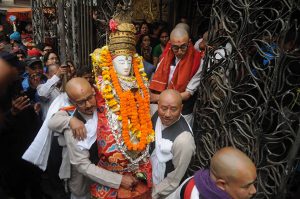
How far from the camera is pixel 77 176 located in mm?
2580

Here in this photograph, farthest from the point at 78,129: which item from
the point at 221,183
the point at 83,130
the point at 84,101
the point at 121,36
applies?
the point at 221,183

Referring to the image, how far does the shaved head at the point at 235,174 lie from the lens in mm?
1576

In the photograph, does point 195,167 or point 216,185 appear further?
point 195,167

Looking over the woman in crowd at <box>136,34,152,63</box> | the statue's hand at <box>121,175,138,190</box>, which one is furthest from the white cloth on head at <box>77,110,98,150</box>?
the woman in crowd at <box>136,34,152,63</box>

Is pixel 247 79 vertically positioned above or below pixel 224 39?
below

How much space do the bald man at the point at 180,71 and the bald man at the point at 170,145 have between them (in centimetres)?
78

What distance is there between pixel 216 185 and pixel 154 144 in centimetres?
95

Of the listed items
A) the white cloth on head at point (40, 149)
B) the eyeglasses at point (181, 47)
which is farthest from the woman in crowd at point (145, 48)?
the white cloth on head at point (40, 149)

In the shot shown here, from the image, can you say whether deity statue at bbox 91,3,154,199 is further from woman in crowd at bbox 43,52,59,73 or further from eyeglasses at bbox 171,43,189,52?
woman in crowd at bbox 43,52,59,73

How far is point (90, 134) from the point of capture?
2350mm

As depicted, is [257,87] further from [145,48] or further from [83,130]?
[145,48]

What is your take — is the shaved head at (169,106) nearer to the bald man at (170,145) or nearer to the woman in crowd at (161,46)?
the bald man at (170,145)

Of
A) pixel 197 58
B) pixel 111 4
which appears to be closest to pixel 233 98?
pixel 197 58

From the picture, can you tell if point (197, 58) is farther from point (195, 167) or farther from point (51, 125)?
point (51, 125)
